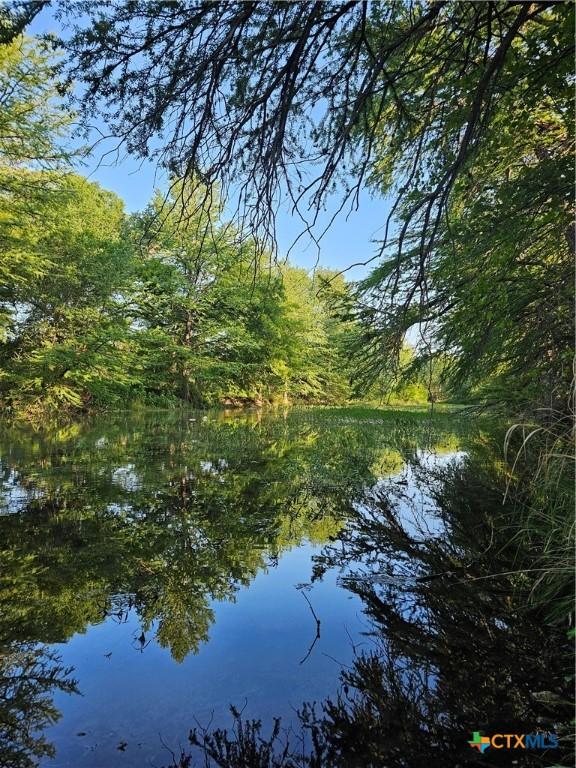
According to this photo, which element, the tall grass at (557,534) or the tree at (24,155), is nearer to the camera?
the tall grass at (557,534)

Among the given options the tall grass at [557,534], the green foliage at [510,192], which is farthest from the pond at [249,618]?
the green foliage at [510,192]

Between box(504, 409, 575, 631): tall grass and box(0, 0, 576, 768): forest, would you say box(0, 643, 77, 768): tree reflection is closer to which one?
box(0, 0, 576, 768): forest

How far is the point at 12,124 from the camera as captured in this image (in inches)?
441

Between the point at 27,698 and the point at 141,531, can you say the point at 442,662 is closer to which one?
the point at 27,698

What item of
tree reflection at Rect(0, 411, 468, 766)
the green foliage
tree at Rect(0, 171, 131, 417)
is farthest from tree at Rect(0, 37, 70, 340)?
the green foliage

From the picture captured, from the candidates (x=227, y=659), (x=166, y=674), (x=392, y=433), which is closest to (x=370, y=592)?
A: (x=227, y=659)

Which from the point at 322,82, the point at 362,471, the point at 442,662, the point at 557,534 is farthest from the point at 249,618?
the point at 362,471

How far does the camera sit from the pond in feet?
6.67

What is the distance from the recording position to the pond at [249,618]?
6.67 feet

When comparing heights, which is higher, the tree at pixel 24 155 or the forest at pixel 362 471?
the tree at pixel 24 155

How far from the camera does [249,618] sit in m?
2.96

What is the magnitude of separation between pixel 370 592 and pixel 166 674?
149 cm

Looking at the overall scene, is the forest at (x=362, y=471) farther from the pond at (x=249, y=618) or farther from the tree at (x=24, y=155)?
the tree at (x=24, y=155)

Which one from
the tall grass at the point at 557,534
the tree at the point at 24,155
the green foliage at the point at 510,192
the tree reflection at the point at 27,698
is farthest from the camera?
the tree at the point at 24,155
